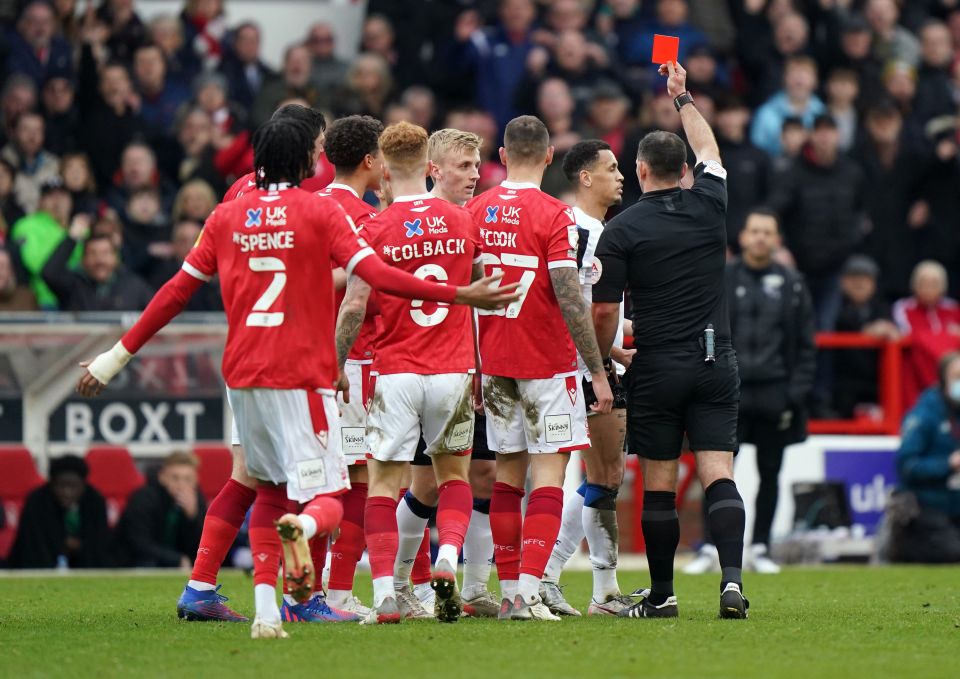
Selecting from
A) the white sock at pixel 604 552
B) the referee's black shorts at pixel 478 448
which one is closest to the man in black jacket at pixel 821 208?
the referee's black shorts at pixel 478 448

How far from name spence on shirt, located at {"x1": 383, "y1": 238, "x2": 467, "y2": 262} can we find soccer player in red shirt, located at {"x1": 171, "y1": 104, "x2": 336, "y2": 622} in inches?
26.0

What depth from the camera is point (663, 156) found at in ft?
30.7

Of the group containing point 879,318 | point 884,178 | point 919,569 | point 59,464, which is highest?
point 884,178

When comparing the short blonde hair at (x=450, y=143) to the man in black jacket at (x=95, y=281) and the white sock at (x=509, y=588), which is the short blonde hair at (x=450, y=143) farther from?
the man in black jacket at (x=95, y=281)

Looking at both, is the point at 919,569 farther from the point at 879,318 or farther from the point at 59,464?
the point at 59,464

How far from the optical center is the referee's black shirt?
9.27m

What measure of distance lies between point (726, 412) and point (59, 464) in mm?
6765

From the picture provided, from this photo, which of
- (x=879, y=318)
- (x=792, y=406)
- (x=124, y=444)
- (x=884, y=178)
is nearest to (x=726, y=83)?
(x=884, y=178)

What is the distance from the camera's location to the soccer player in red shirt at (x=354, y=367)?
30.8 feet

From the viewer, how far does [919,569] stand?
46.9 feet

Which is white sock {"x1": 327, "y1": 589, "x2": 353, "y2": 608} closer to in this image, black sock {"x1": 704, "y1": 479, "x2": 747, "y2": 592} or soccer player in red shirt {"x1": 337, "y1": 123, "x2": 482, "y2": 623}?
soccer player in red shirt {"x1": 337, "y1": 123, "x2": 482, "y2": 623}

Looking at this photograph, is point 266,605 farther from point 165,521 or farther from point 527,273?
point 165,521

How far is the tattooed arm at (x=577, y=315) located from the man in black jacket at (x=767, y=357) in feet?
16.8

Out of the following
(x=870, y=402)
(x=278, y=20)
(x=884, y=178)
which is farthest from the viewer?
(x=278, y=20)
